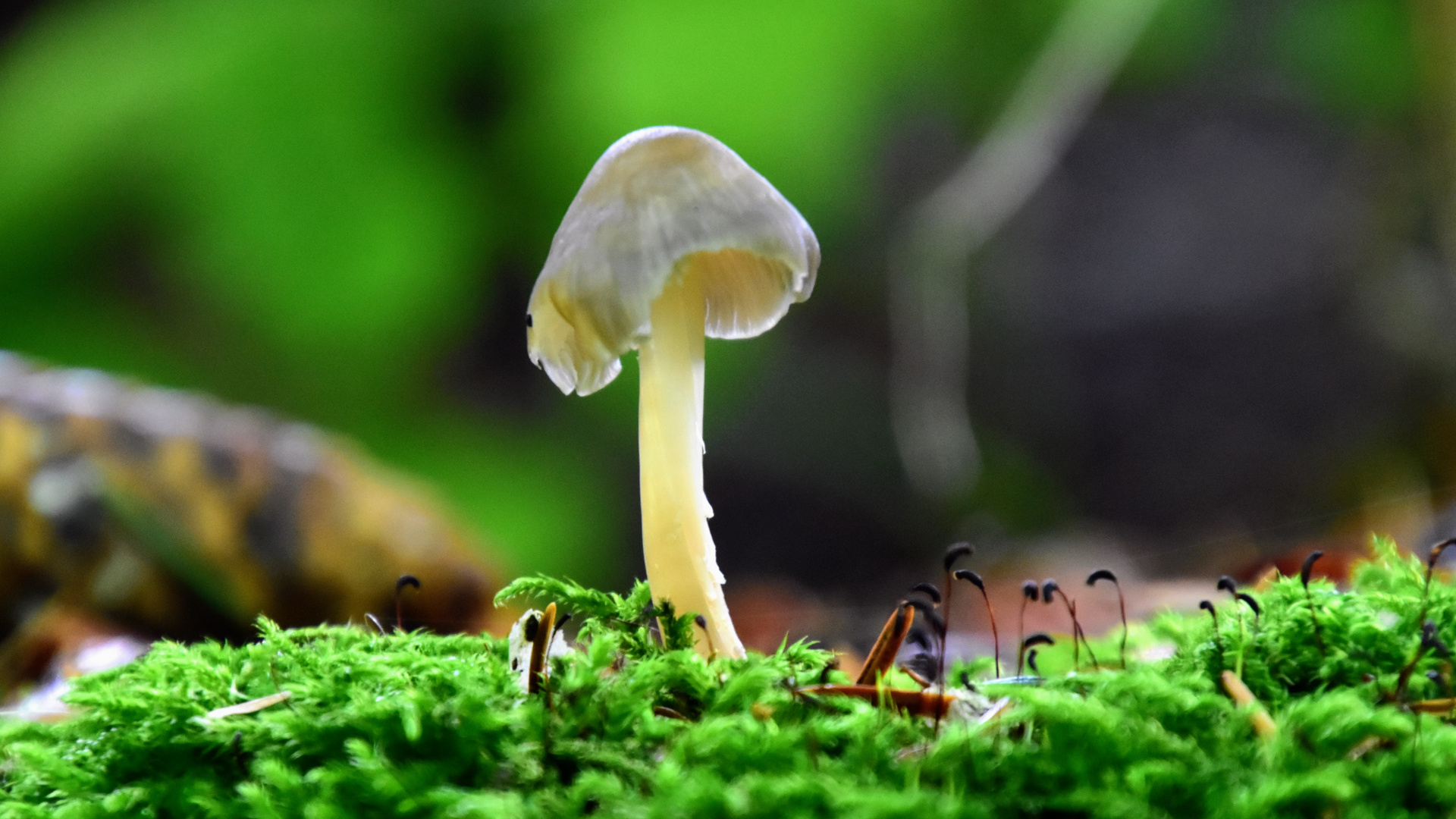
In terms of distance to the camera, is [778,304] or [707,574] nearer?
[707,574]

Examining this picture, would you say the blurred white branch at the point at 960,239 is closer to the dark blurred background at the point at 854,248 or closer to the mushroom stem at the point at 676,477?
the dark blurred background at the point at 854,248

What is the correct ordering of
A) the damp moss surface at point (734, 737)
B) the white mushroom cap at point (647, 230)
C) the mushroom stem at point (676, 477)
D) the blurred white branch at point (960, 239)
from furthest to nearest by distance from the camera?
the blurred white branch at point (960, 239) → the mushroom stem at point (676, 477) → the white mushroom cap at point (647, 230) → the damp moss surface at point (734, 737)

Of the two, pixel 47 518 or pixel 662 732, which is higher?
pixel 47 518

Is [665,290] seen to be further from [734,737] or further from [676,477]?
[734,737]

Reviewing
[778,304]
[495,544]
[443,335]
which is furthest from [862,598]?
[778,304]

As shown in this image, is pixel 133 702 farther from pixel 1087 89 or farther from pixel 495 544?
pixel 1087 89

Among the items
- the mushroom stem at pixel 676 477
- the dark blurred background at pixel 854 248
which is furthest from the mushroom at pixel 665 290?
the dark blurred background at pixel 854 248

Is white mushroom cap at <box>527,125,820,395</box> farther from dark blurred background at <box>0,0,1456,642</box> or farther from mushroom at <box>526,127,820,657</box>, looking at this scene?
dark blurred background at <box>0,0,1456,642</box>

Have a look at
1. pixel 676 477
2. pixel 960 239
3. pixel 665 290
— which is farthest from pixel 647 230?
pixel 960 239
